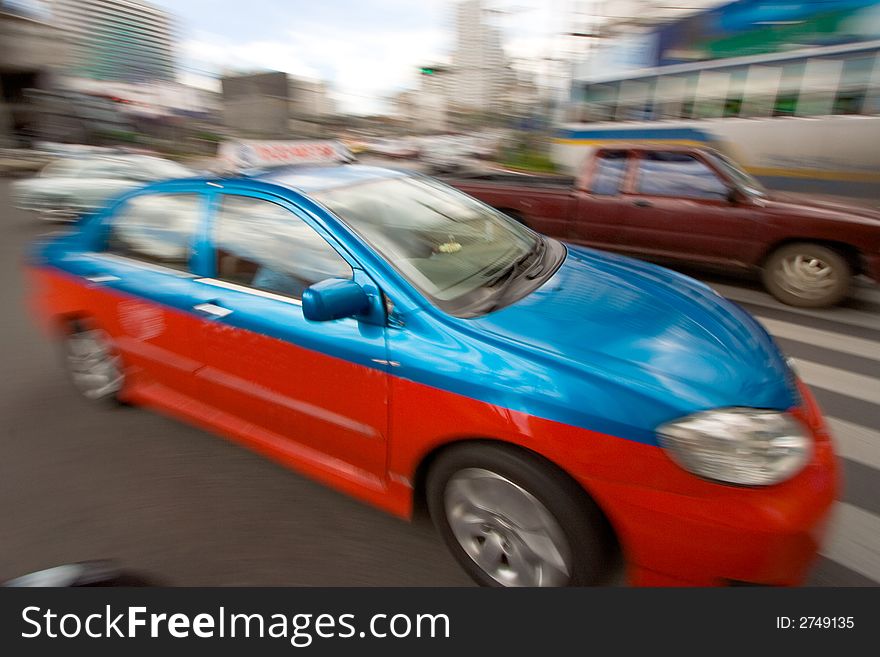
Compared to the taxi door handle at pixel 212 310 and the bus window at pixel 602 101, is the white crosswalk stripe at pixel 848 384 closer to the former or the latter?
the taxi door handle at pixel 212 310

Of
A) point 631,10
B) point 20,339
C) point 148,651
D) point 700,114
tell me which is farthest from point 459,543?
point 631,10

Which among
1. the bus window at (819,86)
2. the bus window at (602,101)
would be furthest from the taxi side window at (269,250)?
the bus window at (602,101)

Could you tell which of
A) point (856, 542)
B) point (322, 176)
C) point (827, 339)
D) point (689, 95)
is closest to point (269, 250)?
point (322, 176)

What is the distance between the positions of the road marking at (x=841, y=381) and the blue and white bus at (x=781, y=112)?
9.11m

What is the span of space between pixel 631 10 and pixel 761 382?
27500mm

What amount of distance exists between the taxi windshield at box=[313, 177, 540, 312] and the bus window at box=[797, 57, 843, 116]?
437 inches

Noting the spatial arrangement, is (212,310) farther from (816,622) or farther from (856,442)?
(856,442)

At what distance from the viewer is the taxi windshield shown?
232 cm

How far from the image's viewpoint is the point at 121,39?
6500 cm

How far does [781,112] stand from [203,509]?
43.8 ft

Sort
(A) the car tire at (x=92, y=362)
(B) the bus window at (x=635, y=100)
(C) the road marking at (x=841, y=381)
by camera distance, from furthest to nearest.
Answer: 1. (B) the bus window at (x=635, y=100)
2. (C) the road marking at (x=841, y=381)
3. (A) the car tire at (x=92, y=362)

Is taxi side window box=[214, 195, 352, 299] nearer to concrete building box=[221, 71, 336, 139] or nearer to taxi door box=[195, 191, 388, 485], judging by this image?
taxi door box=[195, 191, 388, 485]

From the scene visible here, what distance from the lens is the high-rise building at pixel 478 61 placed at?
170ft

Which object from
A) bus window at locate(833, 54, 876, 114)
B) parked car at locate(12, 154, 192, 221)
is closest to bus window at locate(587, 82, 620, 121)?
bus window at locate(833, 54, 876, 114)
